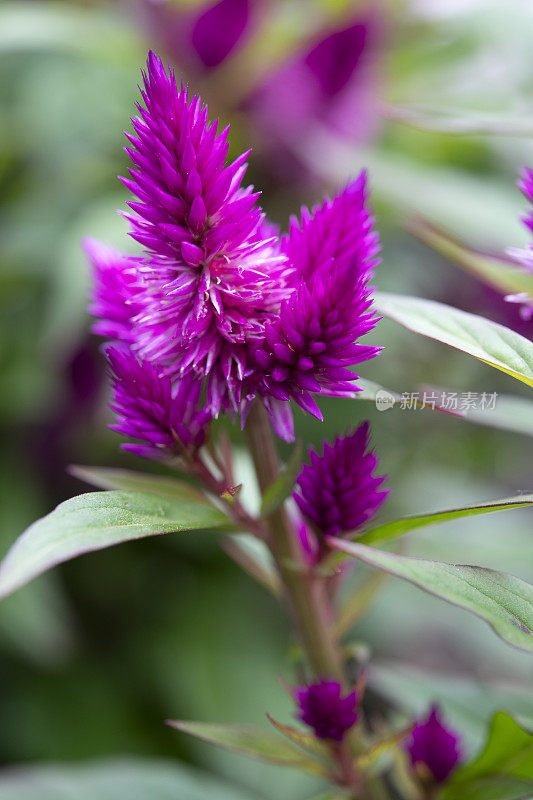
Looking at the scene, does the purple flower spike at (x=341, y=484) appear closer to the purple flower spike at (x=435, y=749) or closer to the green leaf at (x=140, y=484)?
the green leaf at (x=140, y=484)

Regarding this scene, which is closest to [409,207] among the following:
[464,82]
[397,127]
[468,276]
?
[468,276]

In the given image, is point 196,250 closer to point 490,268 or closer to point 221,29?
point 490,268

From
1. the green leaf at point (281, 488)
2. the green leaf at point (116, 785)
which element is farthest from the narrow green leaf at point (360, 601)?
the green leaf at point (116, 785)

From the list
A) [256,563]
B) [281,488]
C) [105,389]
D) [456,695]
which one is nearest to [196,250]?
[281,488]

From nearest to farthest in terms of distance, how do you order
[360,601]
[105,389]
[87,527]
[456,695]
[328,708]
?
[87,527] < [328,708] < [360,601] < [456,695] < [105,389]

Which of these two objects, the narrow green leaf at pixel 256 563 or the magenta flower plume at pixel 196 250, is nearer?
the magenta flower plume at pixel 196 250

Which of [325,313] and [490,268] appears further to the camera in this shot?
[490,268]

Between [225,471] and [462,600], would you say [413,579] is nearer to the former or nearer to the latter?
[462,600]
